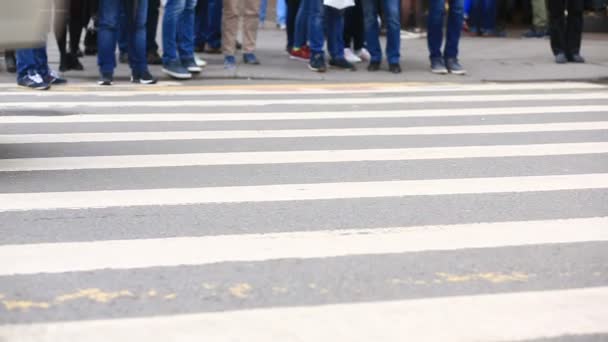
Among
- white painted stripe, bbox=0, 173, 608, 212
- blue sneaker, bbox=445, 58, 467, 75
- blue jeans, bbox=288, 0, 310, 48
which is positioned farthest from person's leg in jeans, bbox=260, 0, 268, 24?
white painted stripe, bbox=0, 173, 608, 212

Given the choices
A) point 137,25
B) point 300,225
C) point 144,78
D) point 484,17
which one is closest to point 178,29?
point 144,78

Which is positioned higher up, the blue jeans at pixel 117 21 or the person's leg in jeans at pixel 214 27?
the blue jeans at pixel 117 21

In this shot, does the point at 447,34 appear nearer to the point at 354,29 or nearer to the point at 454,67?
the point at 454,67

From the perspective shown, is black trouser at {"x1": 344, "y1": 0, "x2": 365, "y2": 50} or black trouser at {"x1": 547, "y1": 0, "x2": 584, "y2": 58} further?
black trouser at {"x1": 344, "y1": 0, "x2": 365, "y2": 50}

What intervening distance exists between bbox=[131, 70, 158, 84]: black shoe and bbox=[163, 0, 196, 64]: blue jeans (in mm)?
343

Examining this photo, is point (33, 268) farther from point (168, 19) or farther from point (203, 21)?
point (203, 21)

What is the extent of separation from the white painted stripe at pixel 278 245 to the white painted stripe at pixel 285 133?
9.16 ft

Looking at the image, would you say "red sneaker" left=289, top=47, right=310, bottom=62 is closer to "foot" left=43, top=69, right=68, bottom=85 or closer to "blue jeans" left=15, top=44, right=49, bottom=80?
"foot" left=43, top=69, right=68, bottom=85

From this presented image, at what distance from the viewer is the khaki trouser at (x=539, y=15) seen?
687 inches

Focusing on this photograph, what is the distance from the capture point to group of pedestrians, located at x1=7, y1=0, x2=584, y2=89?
34.5 feet

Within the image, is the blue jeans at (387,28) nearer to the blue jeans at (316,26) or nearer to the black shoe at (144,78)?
the blue jeans at (316,26)

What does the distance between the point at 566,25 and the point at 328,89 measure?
3947 mm

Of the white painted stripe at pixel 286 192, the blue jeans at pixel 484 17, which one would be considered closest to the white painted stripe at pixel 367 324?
the white painted stripe at pixel 286 192

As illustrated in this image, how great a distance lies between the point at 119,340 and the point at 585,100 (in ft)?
24.3
